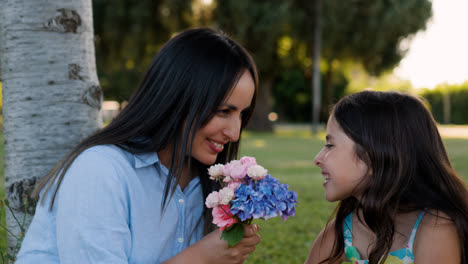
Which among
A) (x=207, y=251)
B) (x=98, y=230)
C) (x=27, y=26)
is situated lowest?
(x=207, y=251)

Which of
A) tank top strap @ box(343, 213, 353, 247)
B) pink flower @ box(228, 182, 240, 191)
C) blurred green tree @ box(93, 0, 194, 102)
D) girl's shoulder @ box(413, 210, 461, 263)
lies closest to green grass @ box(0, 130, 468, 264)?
tank top strap @ box(343, 213, 353, 247)

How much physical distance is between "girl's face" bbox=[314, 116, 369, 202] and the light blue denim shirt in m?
0.73

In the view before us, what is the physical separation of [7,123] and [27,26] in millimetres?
612

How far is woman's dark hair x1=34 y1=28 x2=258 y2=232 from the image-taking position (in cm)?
221

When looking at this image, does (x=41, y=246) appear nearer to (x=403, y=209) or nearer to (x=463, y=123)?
(x=403, y=209)

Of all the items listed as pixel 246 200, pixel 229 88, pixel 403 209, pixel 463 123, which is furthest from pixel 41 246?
pixel 463 123

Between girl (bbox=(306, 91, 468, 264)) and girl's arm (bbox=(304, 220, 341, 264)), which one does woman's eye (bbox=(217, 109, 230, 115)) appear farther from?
girl's arm (bbox=(304, 220, 341, 264))

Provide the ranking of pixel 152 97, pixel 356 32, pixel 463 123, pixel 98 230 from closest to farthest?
1. pixel 98 230
2. pixel 152 97
3. pixel 356 32
4. pixel 463 123

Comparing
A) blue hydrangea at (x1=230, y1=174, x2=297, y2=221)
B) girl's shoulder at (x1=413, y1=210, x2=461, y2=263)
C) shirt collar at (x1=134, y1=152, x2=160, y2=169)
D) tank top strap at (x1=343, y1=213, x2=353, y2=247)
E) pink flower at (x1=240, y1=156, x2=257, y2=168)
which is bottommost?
tank top strap at (x1=343, y1=213, x2=353, y2=247)

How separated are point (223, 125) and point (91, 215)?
0.77 meters

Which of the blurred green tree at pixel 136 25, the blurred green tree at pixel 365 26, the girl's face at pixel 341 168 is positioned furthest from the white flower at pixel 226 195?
the blurred green tree at pixel 365 26

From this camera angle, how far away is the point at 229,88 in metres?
2.25

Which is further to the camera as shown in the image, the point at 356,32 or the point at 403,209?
the point at 356,32

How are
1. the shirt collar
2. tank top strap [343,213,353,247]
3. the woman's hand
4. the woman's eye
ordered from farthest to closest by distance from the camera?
tank top strap [343,213,353,247] < the woman's eye < the shirt collar < the woman's hand
